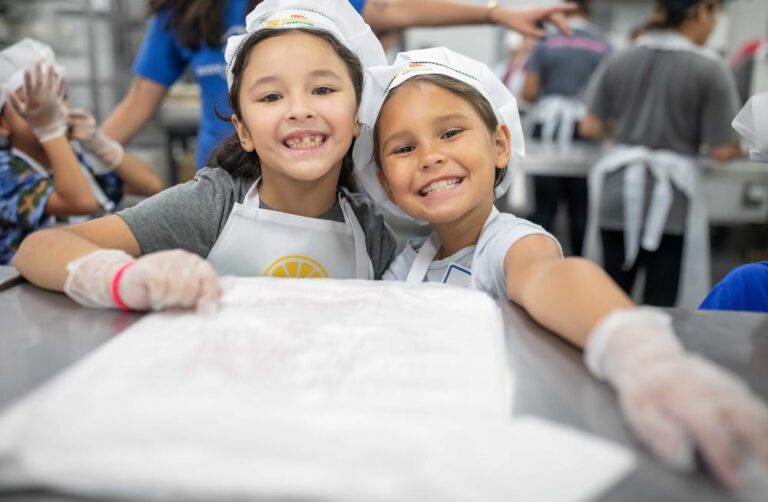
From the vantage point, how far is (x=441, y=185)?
1.00 metres

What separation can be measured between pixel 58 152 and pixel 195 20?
0.43 meters

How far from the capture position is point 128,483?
15.5 inches

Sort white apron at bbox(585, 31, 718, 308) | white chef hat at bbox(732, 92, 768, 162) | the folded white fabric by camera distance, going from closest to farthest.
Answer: the folded white fabric
white chef hat at bbox(732, 92, 768, 162)
white apron at bbox(585, 31, 718, 308)

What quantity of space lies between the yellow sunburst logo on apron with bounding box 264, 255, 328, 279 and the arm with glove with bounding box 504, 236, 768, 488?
514 mm

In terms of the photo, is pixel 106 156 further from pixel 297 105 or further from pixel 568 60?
pixel 568 60

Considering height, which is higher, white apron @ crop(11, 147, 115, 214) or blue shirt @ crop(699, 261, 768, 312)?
blue shirt @ crop(699, 261, 768, 312)

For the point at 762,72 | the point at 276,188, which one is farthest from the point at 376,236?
the point at 762,72

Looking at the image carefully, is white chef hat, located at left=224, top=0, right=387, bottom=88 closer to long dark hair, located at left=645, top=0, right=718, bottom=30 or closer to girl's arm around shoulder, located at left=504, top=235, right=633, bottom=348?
girl's arm around shoulder, located at left=504, top=235, right=633, bottom=348

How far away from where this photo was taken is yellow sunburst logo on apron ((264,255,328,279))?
106 cm

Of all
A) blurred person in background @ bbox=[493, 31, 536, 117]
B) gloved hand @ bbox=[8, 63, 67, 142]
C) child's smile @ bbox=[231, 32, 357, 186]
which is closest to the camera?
child's smile @ bbox=[231, 32, 357, 186]

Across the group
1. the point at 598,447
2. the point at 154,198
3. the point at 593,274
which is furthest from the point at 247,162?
the point at 598,447

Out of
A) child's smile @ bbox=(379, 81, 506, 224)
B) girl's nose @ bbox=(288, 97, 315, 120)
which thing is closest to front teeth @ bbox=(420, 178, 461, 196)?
child's smile @ bbox=(379, 81, 506, 224)

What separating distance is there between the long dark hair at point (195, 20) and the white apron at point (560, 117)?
2.27 meters

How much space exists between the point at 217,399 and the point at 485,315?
306 mm
